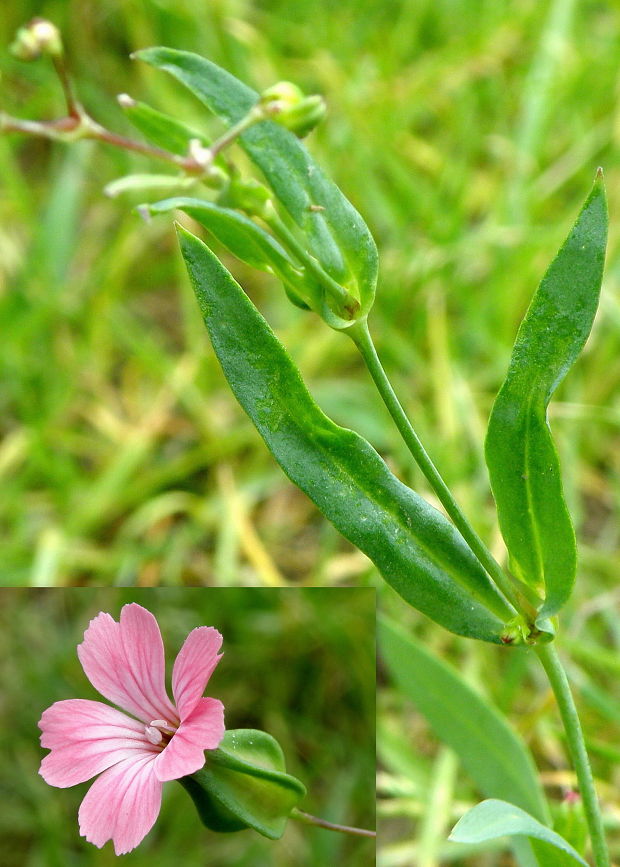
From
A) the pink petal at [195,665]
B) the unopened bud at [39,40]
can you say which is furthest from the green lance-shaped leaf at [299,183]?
the pink petal at [195,665]

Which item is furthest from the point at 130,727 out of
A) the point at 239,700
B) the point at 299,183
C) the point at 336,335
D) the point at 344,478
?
the point at 336,335

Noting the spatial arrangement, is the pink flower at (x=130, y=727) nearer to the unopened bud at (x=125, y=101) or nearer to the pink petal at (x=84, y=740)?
the pink petal at (x=84, y=740)

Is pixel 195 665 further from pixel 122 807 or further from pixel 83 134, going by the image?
pixel 83 134

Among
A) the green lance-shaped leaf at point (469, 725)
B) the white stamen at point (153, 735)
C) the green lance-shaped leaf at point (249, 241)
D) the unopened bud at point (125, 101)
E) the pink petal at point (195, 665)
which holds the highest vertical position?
the unopened bud at point (125, 101)

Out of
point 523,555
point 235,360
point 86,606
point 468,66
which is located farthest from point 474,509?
point 468,66

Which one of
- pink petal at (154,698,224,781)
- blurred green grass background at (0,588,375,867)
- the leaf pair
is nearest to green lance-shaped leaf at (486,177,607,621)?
the leaf pair

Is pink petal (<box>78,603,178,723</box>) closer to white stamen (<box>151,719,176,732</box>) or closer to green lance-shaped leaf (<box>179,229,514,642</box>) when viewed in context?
white stamen (<box>151,719,176,732</box>)
